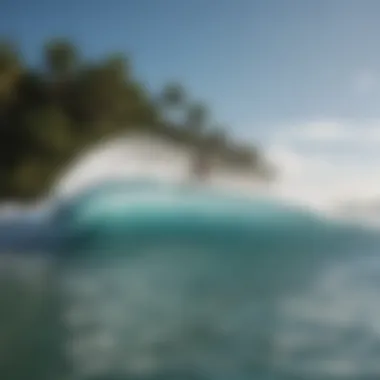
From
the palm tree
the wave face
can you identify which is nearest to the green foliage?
the palm tree

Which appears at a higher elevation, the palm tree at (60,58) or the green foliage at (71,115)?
the palm tree at (60,58)

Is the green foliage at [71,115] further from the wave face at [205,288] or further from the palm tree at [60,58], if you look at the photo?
the wave face at [205,288]

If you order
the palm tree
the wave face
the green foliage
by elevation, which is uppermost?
the palm tree

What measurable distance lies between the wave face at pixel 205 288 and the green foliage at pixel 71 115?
107mm

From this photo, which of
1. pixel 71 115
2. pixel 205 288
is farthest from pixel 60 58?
pixel 205 288

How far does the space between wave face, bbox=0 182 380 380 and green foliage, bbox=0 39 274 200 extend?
0.11 meters

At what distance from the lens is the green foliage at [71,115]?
149 centimetres

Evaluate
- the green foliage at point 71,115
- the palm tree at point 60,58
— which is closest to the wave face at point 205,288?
the green foliage at point 71,115

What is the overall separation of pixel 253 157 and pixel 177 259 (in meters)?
0.29

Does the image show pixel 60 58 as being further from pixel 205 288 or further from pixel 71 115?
pixel 205 288

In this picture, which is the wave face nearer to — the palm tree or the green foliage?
the green foliage

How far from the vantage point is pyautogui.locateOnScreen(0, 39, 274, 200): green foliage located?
1.49 meters

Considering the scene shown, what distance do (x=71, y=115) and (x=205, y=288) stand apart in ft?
1.67

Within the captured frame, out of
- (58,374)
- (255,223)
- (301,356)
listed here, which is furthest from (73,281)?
(301,356)
